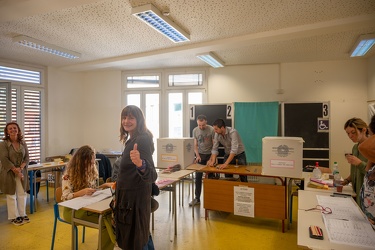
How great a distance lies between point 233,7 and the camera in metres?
3.00

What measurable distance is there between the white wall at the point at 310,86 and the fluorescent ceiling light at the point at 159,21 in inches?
90.2

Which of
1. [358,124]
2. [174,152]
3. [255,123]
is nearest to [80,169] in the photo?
[174,152]

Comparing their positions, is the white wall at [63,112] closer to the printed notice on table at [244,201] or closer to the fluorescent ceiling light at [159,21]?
the fluorescent ceiling light at [159,21]

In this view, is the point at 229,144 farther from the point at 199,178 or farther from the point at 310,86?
the point at 310,86

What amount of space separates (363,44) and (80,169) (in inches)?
178

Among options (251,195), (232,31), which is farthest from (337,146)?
(232,31)

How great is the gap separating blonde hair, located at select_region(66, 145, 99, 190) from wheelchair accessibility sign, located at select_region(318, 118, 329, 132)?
14.4ft

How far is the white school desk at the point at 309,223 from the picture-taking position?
1.37 m

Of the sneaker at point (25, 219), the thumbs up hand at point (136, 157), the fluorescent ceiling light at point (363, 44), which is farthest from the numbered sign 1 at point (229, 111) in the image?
the thumbs up hand at point (136, 157)

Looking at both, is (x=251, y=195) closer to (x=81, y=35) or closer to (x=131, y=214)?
(x=131, y=214)

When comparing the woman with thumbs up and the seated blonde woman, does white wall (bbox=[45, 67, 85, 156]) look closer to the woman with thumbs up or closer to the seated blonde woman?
the seated blonde woman

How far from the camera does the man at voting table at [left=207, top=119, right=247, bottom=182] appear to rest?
12.8 feet

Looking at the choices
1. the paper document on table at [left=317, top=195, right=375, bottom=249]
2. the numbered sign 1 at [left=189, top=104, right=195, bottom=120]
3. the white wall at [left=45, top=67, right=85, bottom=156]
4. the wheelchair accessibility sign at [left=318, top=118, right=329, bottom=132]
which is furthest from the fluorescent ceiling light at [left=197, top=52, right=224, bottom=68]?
the white wall at [left=45, top=67, right=85, bottom=156]

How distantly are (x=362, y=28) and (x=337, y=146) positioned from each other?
266 cm
